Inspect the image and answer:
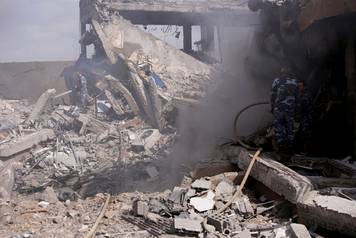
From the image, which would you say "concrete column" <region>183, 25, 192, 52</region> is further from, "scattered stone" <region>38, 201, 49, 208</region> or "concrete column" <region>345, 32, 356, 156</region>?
"scattered stone" <region>38, 201, 49, 208</region>

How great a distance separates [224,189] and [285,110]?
162 centimetres

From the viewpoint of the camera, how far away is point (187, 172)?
7320mm

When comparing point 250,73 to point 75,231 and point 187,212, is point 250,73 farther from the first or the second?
point 75,231

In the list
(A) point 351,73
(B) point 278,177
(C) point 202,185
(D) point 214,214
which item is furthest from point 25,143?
(A) point 351,73

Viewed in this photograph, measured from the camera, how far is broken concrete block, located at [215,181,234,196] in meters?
5.83

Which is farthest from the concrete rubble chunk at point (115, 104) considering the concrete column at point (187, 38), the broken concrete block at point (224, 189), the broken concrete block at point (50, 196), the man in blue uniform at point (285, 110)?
the concrete column at point (187, 38)

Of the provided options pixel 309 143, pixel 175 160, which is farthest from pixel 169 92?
pixel 309 143

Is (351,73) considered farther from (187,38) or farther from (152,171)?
(187,38)

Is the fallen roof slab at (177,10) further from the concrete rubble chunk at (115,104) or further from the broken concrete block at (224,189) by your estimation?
the broken concrete block at (224,189)

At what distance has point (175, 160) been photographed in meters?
8.57

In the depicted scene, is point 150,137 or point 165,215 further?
point 150,137

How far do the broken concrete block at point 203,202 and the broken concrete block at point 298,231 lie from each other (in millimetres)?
1255

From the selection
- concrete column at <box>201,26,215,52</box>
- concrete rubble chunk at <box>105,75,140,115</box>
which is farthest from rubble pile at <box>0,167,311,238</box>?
concrete column at <box>201,26,215,52</box>

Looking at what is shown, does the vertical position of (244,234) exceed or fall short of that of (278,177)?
it falls short
